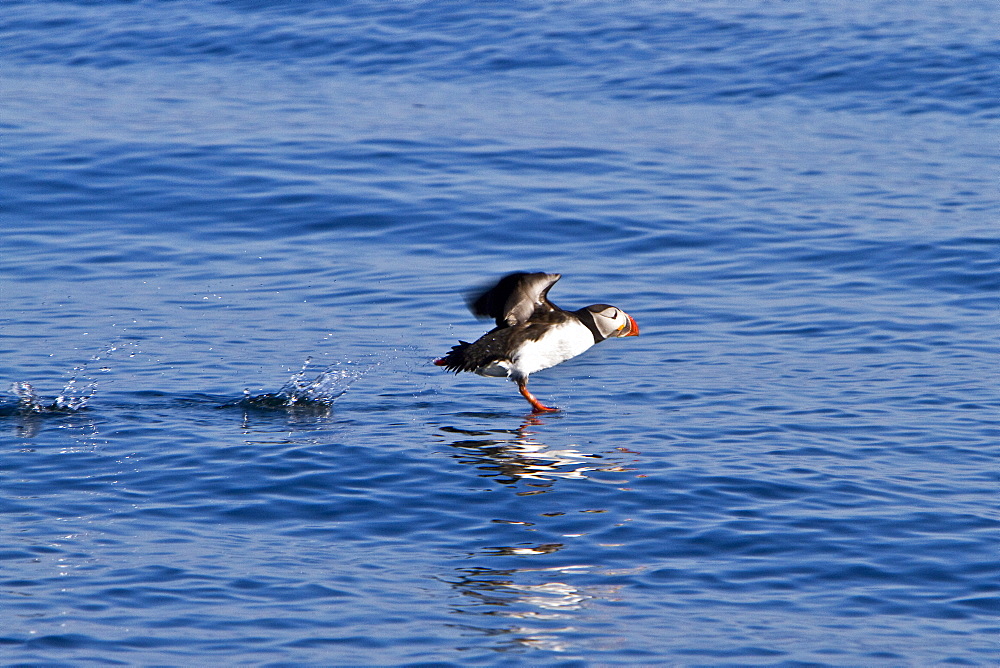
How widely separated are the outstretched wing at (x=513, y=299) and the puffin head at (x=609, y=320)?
52 centimetres

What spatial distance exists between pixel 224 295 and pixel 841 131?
11.6 metres

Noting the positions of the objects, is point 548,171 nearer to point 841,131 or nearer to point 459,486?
point 841,131

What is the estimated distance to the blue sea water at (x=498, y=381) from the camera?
731cm

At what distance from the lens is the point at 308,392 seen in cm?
→ 1134

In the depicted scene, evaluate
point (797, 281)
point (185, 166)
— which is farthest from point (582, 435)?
point (185, 166)

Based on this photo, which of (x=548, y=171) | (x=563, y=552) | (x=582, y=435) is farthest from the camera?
(x=548, y=171)

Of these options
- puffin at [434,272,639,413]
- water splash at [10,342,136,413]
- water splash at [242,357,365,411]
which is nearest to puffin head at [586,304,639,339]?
puffin at [434,272,639,413]

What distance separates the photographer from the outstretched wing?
11344mm

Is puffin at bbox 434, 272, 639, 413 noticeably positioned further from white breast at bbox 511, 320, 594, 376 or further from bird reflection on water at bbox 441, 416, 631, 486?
bird reflection on water at bbox 441, 416, 631, 486

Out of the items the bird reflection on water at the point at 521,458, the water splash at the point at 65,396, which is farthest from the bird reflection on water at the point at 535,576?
the water splash at the point at 65,396

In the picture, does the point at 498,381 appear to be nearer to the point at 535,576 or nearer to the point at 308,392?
the point at 308,392

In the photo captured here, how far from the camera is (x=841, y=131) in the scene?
21875 millimetres

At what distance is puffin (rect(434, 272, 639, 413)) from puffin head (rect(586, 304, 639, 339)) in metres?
0.19

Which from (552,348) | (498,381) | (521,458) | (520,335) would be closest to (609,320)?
(552,348)
